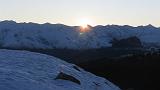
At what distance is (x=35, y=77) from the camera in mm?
Result: 23172

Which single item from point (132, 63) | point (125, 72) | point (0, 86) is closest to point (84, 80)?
point (0, 86)

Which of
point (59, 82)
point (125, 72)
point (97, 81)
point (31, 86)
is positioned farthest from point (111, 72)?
point (31, 86)

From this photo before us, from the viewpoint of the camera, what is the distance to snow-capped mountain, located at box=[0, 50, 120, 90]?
20844mm

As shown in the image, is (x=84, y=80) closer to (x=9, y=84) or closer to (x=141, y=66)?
(x=9, y=84)

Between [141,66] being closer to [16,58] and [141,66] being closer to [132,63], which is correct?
[132,63]

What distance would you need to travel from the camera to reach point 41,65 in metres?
28.2

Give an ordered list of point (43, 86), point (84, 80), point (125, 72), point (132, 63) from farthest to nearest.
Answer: point (132, 63)
point (125, 72)
point (84, 80)
point (43, 86)

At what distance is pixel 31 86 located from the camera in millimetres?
20594

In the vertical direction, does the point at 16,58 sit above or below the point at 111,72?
above

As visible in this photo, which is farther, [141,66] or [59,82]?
[141,66]

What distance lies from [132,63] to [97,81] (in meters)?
22.9

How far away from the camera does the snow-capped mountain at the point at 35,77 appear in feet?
68.4

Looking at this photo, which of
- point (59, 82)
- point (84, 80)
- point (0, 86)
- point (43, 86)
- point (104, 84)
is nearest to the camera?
point (0, 86)

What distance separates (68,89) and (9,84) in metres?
3.27
